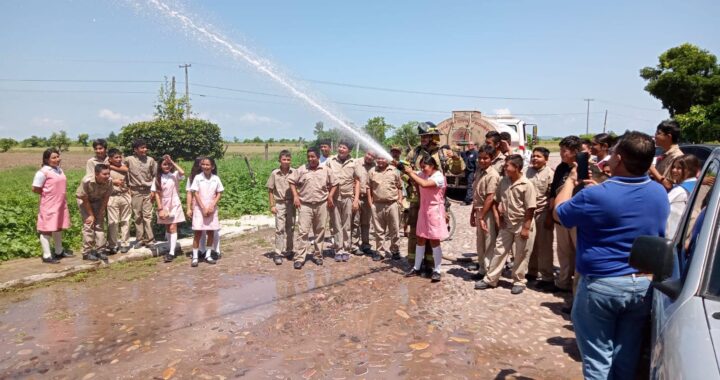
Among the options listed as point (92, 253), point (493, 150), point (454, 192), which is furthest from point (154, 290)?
point (454, 192)

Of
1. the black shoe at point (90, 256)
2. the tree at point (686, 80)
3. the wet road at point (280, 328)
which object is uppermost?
the tree at point (686, 80)

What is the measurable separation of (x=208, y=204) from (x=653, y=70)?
79.9ft

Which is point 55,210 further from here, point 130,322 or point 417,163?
point 417,163

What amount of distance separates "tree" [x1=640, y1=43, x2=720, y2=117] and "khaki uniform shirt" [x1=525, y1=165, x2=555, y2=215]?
65.6 ft

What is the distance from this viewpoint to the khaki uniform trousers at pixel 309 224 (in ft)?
24.7

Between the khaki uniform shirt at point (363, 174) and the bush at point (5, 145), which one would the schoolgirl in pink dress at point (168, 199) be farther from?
the bush at point (5, 145)

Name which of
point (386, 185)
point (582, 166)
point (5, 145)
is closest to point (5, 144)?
point (5, 145)

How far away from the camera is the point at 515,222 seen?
5.90 meters

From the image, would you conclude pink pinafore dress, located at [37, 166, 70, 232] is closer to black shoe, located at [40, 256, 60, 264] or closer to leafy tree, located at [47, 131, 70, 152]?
black shoe, located at [40, 256, 60, 264]

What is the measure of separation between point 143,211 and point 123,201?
0.37 metres

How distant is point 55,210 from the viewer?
734cm

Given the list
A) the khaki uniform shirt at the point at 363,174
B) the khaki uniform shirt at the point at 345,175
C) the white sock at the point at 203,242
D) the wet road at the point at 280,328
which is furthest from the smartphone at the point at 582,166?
the white sock at the point at 203,242

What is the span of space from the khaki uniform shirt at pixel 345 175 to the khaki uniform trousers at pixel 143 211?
316cm

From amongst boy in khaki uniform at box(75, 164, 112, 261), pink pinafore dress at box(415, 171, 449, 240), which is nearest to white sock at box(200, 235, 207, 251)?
boy in khaki uniform at box(75, 164, 112, 261)
